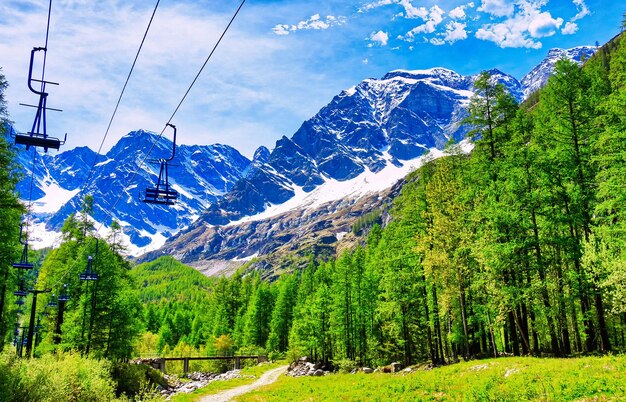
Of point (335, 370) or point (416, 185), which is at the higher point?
point (416, 185)

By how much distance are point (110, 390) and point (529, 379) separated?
2199cm

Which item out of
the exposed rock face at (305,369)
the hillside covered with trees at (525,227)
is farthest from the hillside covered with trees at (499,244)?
the exposed rock face at (305,369)

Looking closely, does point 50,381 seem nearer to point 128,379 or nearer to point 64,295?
point 128,379

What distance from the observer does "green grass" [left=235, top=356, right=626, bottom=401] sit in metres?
15.3

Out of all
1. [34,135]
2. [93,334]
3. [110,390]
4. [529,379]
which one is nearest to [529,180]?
[529,379]

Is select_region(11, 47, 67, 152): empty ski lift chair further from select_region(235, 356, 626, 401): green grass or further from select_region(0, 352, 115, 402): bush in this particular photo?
select_region(235, 356, 626, 401): green grass

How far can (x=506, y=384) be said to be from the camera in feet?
59.6

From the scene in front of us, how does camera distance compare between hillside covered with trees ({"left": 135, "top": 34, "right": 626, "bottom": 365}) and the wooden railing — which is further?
the wooden railing

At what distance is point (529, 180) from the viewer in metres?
26.0

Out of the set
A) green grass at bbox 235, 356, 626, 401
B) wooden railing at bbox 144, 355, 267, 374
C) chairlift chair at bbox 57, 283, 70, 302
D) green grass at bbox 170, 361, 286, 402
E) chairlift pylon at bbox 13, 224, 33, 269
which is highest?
chairlift pylon at bbox 13, 224, 33, 269

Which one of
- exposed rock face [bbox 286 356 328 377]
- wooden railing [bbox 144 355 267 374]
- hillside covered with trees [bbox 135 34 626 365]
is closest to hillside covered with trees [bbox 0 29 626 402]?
hillside covered with trees [bbox 135 34 626 365]

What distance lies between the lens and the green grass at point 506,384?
50.3 ft

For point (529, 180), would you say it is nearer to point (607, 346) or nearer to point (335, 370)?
point (607, 346)

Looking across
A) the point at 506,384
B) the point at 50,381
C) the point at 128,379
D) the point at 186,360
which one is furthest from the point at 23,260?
the point at 186,360
